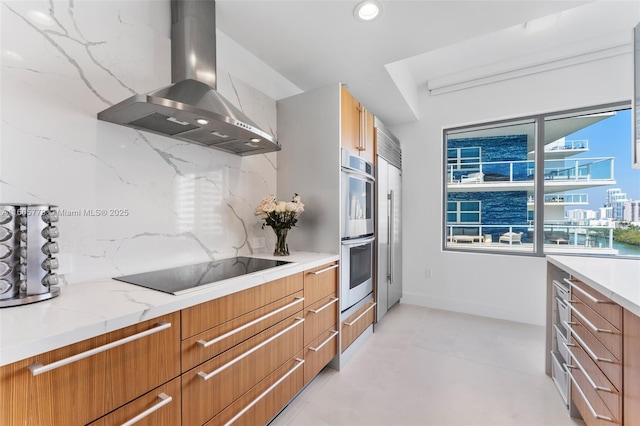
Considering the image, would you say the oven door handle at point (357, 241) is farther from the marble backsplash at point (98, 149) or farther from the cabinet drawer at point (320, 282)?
the marble backsplash at point (98, 149)

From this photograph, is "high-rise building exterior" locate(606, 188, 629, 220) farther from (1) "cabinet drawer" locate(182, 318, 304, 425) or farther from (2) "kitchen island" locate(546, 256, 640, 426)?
(1) "cabinet drawer" locate(182, 318, 304, 425)

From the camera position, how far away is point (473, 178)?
348 cm

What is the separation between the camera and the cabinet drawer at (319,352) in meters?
1.81

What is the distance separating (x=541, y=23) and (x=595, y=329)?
8.43 ft

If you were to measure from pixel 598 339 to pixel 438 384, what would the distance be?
3.29 ft

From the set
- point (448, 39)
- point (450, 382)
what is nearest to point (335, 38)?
point (448, 39)

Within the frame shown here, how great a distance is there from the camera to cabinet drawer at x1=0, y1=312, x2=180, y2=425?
69cm

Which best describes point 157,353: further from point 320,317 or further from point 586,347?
point 586,347

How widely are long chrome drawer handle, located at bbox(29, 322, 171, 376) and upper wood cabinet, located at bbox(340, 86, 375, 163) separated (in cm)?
171

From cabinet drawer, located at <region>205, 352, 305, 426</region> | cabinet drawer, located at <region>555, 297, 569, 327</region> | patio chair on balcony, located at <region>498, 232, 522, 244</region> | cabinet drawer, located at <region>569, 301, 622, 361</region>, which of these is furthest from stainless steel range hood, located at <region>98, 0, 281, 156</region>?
patio chair on balcony, located at <region>498, 232, 522, 244</region>

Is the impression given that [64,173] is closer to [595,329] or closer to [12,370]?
[12,370]

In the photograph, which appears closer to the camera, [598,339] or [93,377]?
[93,377]

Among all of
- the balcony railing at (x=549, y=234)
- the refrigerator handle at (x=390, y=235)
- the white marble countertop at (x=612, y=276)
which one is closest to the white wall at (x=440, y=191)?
the balcony railing at (x=549, y=234)

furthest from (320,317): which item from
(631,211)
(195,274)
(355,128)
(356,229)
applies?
(631,211)
